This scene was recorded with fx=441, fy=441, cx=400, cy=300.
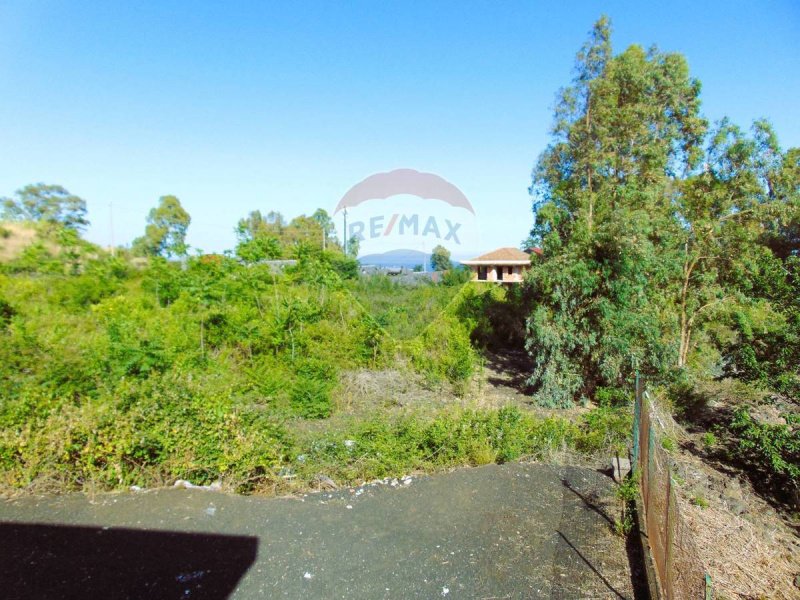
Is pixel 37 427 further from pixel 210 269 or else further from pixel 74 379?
pixel 210 269

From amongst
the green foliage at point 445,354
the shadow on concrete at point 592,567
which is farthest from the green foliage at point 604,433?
the green foliage at point 445,354

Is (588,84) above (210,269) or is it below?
above

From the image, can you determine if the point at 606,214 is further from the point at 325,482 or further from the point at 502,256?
the point at 502,256

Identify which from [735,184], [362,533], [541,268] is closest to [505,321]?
[541,268]

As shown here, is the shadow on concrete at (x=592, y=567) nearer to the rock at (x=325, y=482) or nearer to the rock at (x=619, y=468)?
the rock at (x=619, y=468)

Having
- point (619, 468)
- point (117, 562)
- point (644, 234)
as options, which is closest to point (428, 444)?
point (619, 468)

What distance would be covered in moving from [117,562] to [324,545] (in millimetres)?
1428

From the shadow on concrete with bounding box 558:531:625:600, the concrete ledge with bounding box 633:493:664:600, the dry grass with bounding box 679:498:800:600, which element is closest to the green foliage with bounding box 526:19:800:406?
the dry grass with bounding box 679:498:800:600

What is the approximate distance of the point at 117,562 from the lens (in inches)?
121

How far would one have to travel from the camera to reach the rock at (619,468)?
450cm

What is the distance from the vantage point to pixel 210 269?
9797 mm

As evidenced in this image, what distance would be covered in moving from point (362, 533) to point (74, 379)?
3920 millimetres

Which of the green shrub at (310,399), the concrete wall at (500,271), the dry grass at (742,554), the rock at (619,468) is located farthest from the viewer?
the concrete wall at (500,271)

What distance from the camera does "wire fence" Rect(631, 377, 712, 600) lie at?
2.38 m
